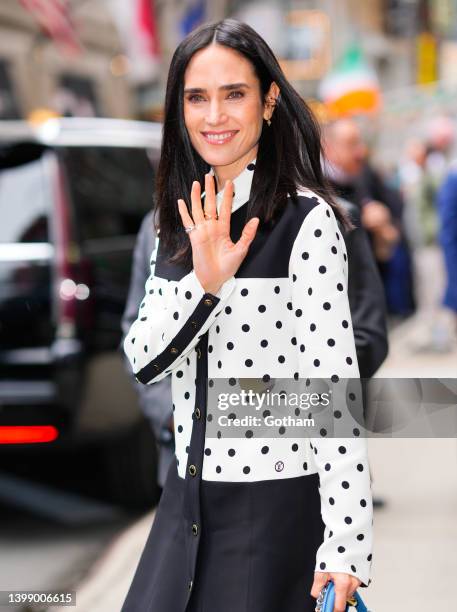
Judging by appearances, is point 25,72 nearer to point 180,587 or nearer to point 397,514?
point 397,514

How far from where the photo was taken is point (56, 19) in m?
18.2

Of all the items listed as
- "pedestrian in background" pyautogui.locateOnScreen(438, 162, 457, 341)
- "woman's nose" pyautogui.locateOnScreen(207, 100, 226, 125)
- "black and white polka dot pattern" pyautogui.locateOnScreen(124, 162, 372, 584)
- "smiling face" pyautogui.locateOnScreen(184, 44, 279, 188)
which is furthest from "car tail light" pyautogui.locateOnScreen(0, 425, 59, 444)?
"woman's nose" pyautogui.locateOnScreen(207, 100, 226, 125)

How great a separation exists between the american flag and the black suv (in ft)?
40.5

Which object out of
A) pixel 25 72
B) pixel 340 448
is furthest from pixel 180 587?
pixel 25 72

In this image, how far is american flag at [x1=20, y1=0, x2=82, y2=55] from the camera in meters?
17.5

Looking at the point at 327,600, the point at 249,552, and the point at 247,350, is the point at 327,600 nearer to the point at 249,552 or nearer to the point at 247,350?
the point at 249,552

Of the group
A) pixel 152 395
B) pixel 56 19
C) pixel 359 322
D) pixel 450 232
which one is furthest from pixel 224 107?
pixel 56 19

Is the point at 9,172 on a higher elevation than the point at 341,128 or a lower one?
lower

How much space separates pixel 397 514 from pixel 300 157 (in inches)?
127

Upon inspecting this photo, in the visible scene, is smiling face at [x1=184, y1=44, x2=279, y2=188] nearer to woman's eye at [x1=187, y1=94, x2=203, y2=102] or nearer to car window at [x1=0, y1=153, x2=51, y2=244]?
woman's eye at [x1=187, y1=94, x2=203, y2=102]

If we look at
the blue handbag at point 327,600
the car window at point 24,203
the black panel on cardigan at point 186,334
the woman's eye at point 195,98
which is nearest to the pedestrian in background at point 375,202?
the woman's eye at point 195,98

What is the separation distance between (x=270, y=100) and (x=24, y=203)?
3364 mm

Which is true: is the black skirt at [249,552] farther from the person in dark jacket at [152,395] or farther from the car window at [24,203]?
the car window at [24,203]

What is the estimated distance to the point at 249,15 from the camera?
78.9ft
